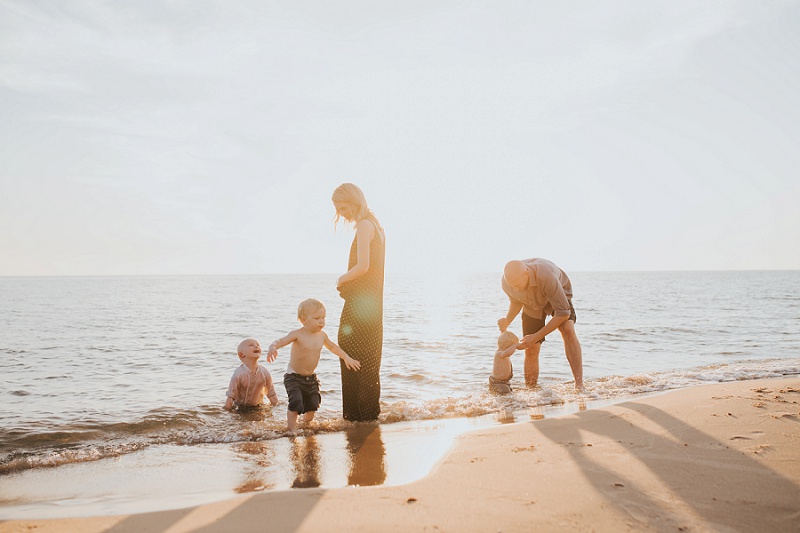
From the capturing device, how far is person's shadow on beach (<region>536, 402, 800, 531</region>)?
2777 millimetres

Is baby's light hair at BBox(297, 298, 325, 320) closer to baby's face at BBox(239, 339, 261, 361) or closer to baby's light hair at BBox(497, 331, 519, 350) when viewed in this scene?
baby's face at BBox(239, 339, 261, 361)

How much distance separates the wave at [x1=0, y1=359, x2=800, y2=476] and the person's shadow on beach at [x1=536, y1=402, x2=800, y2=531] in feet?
7.13

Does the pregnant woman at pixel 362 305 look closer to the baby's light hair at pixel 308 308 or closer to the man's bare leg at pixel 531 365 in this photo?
the baby's light hair at pixel 308 308

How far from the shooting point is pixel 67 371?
9891mm

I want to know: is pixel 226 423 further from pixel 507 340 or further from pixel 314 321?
pixel 507 340

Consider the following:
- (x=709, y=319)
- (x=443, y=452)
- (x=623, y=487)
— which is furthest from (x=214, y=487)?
(x=709, y=319)

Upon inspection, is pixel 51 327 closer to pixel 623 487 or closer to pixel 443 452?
pixel 443 452

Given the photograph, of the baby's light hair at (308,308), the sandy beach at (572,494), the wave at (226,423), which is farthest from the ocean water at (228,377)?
the baby's light hair at (308,308)

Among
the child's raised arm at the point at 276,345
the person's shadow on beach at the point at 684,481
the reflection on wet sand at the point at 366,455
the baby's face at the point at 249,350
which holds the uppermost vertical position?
the child's raised arm at the point at 276,345

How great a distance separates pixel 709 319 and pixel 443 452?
18.2 meters

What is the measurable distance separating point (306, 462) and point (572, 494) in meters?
2.19

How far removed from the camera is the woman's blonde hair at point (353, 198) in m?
5.50

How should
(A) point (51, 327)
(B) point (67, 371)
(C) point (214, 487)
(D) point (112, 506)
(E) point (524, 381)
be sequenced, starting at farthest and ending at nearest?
1. (A) point (51, 327)
2. (B) point (67, 371)
3. (E) point (524, 381)
4. (C) point (214, 487)
5. (D) point (112, 506)

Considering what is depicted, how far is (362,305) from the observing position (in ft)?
19.0
